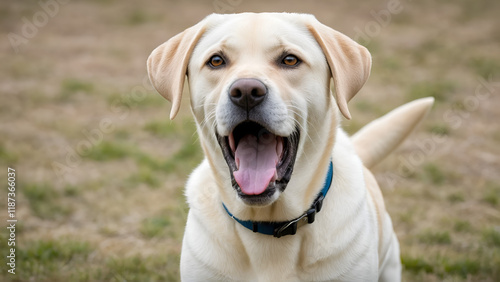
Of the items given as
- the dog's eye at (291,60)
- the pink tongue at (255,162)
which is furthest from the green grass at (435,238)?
the dog's eye at (291,60)

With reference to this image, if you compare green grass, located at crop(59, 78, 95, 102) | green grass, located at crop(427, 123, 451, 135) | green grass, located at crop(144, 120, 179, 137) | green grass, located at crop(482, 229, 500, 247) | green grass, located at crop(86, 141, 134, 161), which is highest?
green grass, located at crop(482, 229, 500, 247)

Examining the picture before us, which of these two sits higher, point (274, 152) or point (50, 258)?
point (274, 152)

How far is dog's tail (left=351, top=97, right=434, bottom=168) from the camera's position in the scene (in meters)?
3.75

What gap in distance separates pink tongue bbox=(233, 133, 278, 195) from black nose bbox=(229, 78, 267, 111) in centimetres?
27

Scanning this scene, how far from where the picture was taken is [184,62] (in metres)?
2.85

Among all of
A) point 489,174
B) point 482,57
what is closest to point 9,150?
point 489,174

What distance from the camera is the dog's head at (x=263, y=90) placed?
8.40ft

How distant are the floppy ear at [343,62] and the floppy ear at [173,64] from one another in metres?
0.65

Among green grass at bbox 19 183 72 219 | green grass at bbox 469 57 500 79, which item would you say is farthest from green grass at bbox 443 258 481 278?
green grass at bbox 469 57 500 79

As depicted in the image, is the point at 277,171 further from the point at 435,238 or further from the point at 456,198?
the point at 456,198

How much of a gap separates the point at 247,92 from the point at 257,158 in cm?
39

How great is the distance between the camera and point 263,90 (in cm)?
248

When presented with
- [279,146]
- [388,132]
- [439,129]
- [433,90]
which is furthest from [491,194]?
[279,146]

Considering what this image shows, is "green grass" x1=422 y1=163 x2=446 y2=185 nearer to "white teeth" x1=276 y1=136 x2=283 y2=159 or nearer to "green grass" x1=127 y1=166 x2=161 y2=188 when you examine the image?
"green grass" x1=127 y1=166 x2=161 y2=188
